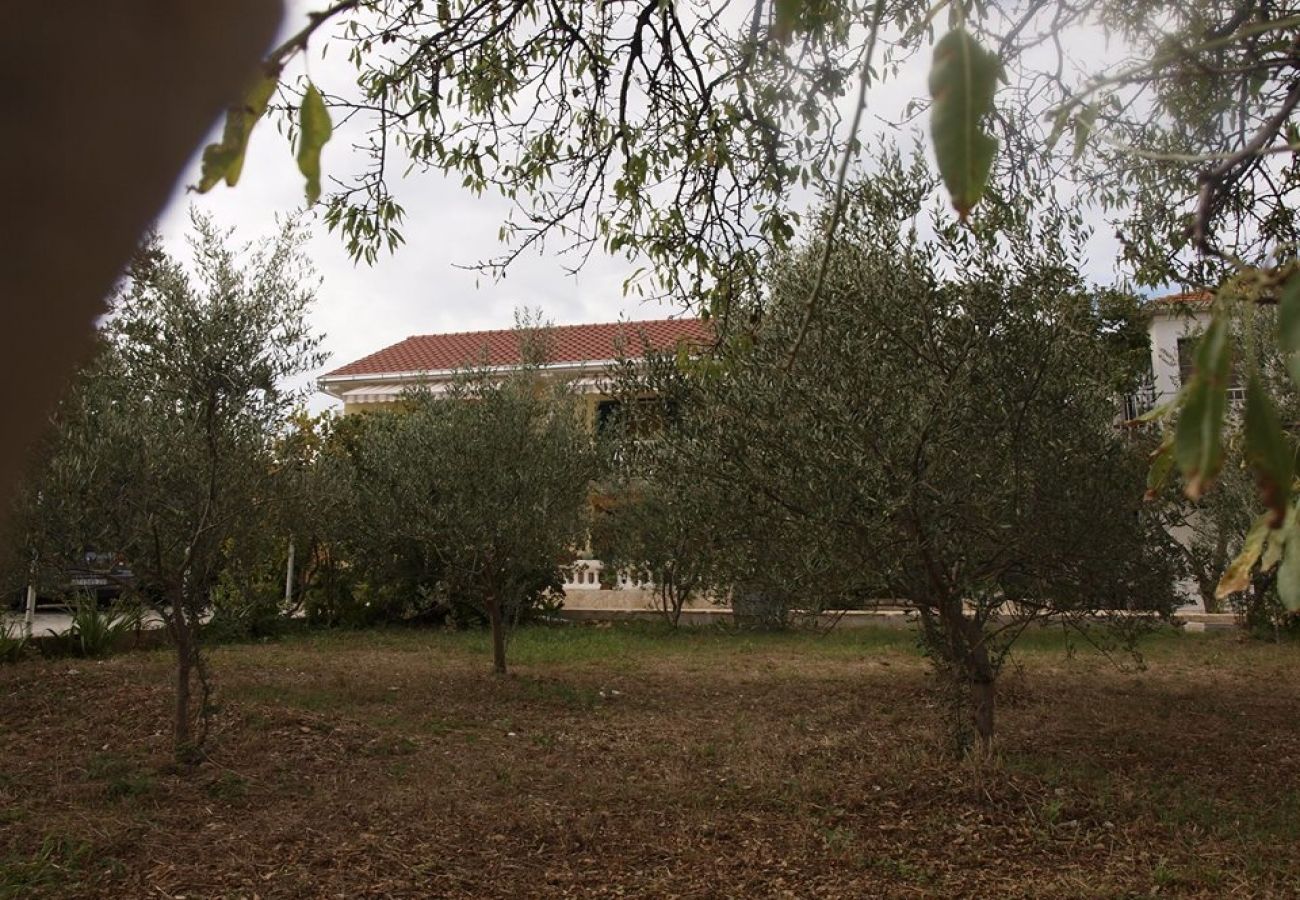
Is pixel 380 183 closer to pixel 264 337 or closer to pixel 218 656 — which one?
pixel 264 337

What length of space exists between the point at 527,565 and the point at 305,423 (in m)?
7.29

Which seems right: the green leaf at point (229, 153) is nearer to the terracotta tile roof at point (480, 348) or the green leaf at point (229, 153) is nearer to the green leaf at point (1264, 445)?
the green leaf at point (1264, 445)

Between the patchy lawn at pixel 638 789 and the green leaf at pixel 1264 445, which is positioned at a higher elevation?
the green leaf at pixel 1264 445

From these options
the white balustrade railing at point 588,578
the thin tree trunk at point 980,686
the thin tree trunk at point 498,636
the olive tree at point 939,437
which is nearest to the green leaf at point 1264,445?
the olive tree at point 939,437

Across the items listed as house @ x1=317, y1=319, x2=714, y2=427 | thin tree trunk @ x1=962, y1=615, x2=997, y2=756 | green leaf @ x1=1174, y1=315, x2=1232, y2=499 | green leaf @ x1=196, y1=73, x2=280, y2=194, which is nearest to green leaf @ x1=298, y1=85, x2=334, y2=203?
green leaf @ x1=196, y1=73, x2=280, y2=194

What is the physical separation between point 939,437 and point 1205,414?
5771mm

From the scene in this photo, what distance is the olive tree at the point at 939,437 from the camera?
6668mm

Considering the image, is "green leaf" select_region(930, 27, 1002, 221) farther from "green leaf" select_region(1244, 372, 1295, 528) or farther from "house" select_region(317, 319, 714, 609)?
"house" select_region(317, 319, 714, 609)

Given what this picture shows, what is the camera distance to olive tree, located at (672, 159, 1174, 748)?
6668mm

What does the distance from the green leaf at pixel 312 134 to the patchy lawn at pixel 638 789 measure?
4.92 meters

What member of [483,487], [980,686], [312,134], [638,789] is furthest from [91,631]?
[312,134]

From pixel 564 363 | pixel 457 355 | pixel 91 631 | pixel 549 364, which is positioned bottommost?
pixel 91 631

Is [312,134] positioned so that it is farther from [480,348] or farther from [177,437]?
[480,348]

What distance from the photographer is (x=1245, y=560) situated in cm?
194
